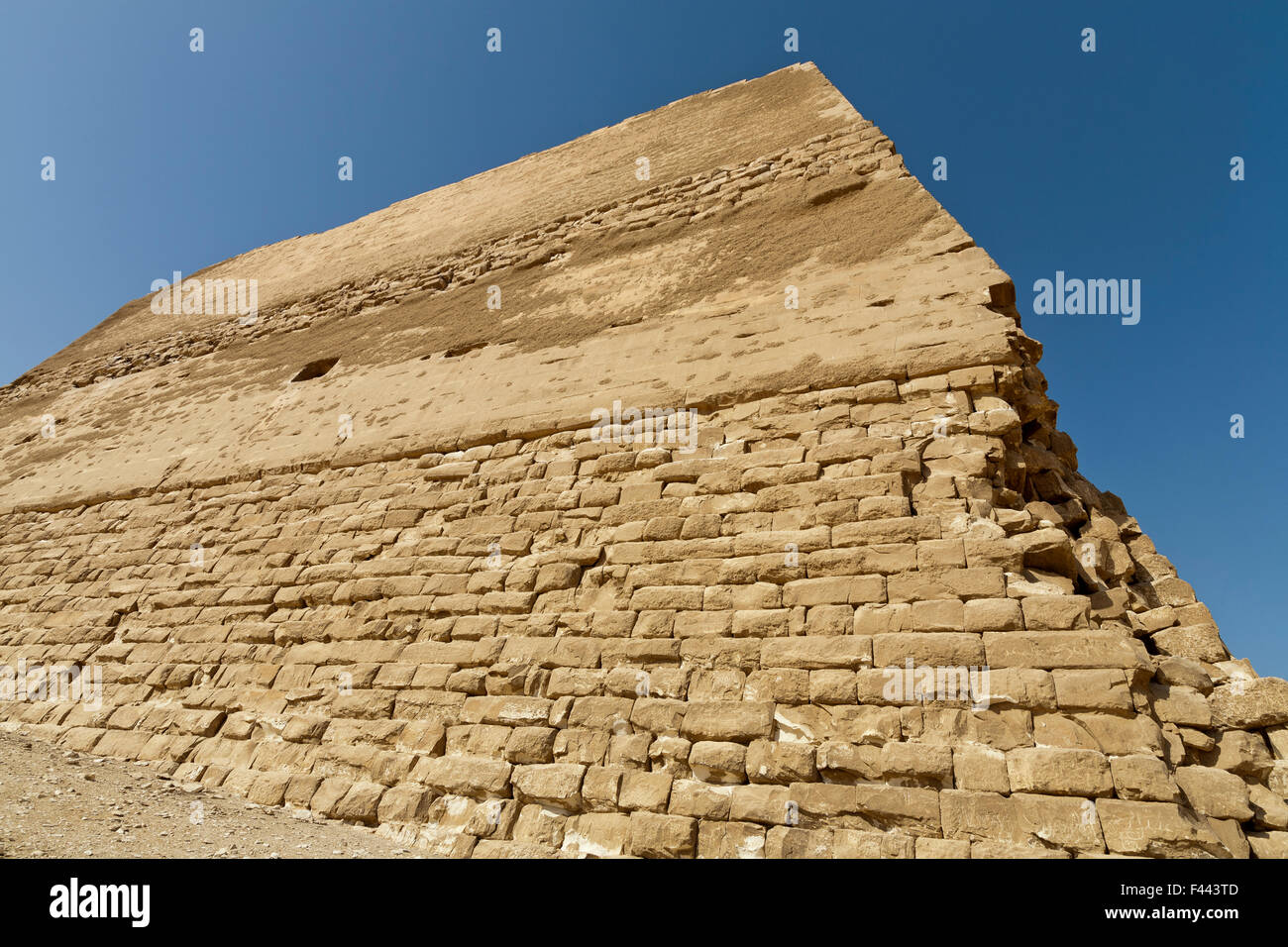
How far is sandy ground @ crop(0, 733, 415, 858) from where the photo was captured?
3.09 m

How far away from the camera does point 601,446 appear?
489cm

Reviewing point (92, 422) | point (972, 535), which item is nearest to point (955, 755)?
point (972, 535)

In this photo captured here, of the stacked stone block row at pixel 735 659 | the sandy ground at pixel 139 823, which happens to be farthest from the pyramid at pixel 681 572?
the sandy ground at pixel 139 823

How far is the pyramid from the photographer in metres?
2.84

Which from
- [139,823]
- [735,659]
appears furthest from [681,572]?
[139,823]

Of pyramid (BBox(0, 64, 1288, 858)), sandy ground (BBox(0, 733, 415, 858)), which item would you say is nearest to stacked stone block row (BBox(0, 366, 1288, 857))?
pyramid (BBox(0, 64, 1288, 858))

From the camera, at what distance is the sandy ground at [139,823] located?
10.1 ft

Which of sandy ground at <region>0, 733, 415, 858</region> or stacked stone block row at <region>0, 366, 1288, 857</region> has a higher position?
stacked stone block row at <region>0, 366, 1288, 857</region>

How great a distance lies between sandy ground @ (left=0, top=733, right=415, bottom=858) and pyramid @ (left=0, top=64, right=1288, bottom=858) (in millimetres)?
186

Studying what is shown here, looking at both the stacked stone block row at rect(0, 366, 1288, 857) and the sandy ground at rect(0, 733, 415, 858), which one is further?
the sandy ground at rect(0, 733, 415, 858)

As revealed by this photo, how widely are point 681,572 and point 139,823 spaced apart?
3.16m

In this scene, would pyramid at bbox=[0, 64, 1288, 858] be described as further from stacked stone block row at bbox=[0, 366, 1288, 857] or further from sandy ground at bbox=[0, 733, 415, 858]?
sandy ground at bbox=[0, 733, 415, 858]

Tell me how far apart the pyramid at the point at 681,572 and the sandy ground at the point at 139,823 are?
0.19m

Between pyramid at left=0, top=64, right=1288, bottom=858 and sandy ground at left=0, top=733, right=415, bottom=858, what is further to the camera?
sandy ground at left=0, top=733, right=415, bottom=858
